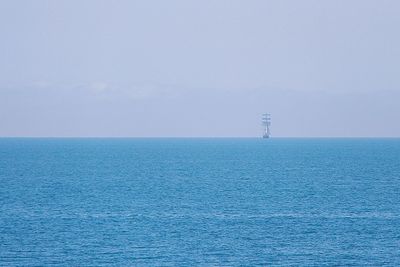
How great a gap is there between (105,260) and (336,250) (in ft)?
50.9

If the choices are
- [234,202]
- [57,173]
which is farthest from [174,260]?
[57,173]

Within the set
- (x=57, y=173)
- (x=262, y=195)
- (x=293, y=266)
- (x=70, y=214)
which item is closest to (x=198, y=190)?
(x=262, y=195)

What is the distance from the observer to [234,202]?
267 feet

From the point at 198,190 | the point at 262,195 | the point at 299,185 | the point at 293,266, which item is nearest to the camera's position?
the point at 293,266

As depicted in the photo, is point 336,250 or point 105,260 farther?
point 336,250

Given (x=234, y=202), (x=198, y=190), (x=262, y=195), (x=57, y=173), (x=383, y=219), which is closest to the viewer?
(x=383, y=219)

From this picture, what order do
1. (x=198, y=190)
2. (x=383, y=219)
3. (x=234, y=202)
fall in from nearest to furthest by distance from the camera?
1. (x=383, y=219)
2. (x=234, y=202)
3. (x=198, y=190)

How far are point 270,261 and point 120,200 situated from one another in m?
36.2

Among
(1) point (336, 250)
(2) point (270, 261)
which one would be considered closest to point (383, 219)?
(1) point (336, 250)

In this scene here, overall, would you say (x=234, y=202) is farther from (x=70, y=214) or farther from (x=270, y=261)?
(x=270, y=261)

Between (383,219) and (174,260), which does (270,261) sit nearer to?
(174,260)

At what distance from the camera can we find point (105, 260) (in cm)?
4903

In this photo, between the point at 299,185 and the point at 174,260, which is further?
the point at 299,185

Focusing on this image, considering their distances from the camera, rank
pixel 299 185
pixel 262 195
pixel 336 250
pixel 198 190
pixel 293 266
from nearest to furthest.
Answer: pixel 293 266 < pixel 336 250 < pixel 262 195 < pixel 198 190 < pixel 299 185
